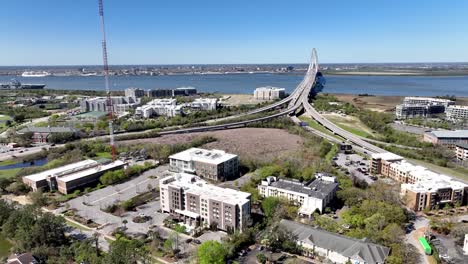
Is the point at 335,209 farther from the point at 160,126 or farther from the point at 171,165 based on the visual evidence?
the point at 160,126

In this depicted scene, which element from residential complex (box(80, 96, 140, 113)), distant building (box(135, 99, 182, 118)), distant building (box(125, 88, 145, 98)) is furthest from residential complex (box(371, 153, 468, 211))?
distant building (box(125, 88, 145, 98))

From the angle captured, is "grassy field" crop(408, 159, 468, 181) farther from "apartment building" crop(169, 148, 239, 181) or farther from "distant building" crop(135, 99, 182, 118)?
"distant building" crop(135, 99, 182, 118)

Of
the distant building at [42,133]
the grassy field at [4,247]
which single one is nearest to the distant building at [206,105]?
the distant building at [42,133]

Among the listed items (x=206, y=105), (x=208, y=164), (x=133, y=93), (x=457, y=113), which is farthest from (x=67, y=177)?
(x=457, y=113)

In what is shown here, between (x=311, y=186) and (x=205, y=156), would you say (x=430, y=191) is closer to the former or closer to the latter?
(x=311, y=186)

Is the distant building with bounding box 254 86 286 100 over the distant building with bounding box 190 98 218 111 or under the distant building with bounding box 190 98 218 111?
over
